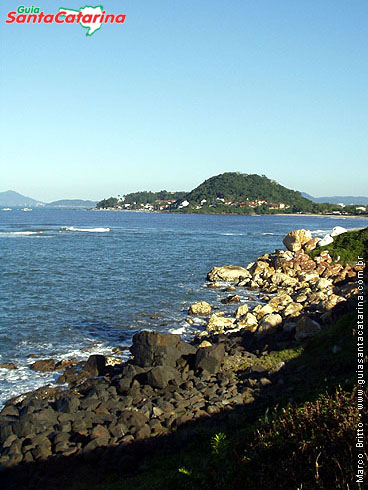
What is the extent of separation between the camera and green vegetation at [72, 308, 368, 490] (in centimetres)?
632

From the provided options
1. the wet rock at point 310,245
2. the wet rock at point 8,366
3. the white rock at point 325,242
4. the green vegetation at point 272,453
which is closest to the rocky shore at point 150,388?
the wet rock at point 8,366

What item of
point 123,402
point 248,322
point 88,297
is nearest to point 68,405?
point 123,402

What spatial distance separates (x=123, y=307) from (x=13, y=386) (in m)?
12.1

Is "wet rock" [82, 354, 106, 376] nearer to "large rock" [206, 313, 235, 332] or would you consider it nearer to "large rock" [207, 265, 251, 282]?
"large rock" [206, 313, 235, 332]

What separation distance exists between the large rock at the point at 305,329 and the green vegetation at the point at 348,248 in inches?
781

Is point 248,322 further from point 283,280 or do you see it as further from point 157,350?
point 283,280

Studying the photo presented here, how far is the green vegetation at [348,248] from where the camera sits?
37.4 m

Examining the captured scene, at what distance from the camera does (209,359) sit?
602 inches

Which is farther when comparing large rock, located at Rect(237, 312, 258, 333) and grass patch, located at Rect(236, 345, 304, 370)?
large rock, located at Rect(237, 312, 258, 333)

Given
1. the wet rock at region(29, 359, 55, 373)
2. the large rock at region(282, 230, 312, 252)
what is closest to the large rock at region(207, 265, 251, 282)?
the large rock at region(282, 230, 312, 252)

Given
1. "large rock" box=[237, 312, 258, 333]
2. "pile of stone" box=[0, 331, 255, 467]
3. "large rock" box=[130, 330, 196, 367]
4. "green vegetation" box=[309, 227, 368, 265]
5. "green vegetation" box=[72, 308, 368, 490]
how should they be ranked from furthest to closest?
"green vegetation" box=[309, 227, 368, 265]
"large rock" box=[237, 312, 258, 333]
"large rock" box=[130, 330, 196, 367]
"pile of stone" box=[0, 331, 255, 467]
"green vegetation" box=[72, 308, 368, 490]

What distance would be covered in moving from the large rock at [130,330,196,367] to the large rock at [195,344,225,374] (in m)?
0.94

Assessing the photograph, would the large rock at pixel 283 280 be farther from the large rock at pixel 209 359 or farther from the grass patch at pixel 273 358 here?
the large rock at pixel 209 359

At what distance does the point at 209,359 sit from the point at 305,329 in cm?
472
